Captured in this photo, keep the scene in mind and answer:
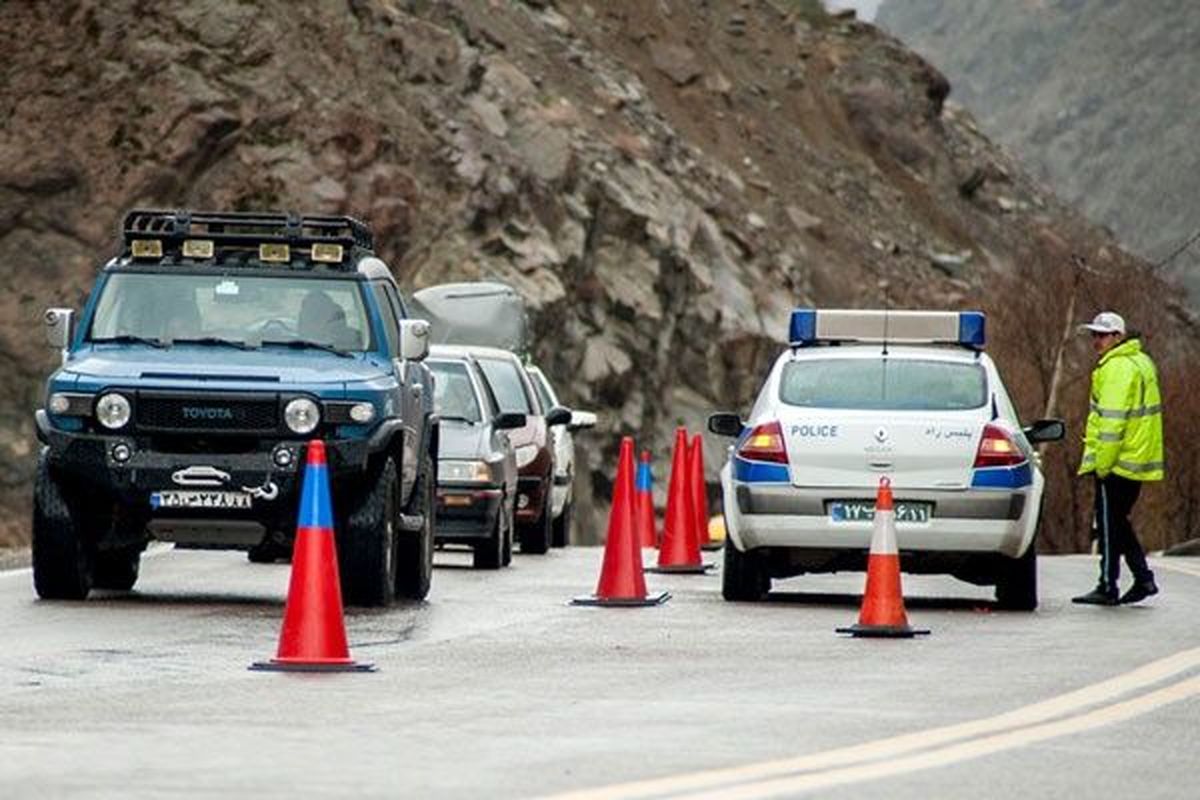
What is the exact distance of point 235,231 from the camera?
20.4 metres

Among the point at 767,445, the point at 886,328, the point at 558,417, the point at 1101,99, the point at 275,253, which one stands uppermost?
the point at 1101,99

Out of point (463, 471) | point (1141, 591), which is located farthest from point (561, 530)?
point (1141, 591)

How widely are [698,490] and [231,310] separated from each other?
11.5 m

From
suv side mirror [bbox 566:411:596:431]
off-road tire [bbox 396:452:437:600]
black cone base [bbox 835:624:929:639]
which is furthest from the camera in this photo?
suv side mirror [bbox 566:411:596:431]

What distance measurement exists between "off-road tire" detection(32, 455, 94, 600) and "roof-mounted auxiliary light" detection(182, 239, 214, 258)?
1.79 metres

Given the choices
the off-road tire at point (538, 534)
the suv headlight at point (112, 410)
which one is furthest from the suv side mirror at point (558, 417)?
the suv headlight at point (112, 410)

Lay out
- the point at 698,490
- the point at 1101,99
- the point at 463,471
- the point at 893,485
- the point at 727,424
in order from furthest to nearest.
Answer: the point at 1101,99
the point at 698,490
the point at 463,471
the point at 727,424
the point at 893,485

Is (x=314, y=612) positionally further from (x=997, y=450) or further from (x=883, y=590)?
(x=997, y=450)

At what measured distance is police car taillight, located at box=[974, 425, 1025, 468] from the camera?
20.2 meters

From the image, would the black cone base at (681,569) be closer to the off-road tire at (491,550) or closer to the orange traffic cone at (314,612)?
the off-road tire at (491,550)

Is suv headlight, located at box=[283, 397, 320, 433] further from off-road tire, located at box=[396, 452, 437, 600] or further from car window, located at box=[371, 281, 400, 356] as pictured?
off-road tire, located at box=[396, 452, 437, 600]

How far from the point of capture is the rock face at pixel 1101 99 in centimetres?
12962

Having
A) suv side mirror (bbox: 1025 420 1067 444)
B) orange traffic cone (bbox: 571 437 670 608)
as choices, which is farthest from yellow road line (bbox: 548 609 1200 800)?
suv side mirror (bbox: 1025 420 1067 444)

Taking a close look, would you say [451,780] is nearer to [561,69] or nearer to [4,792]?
[4,792]
